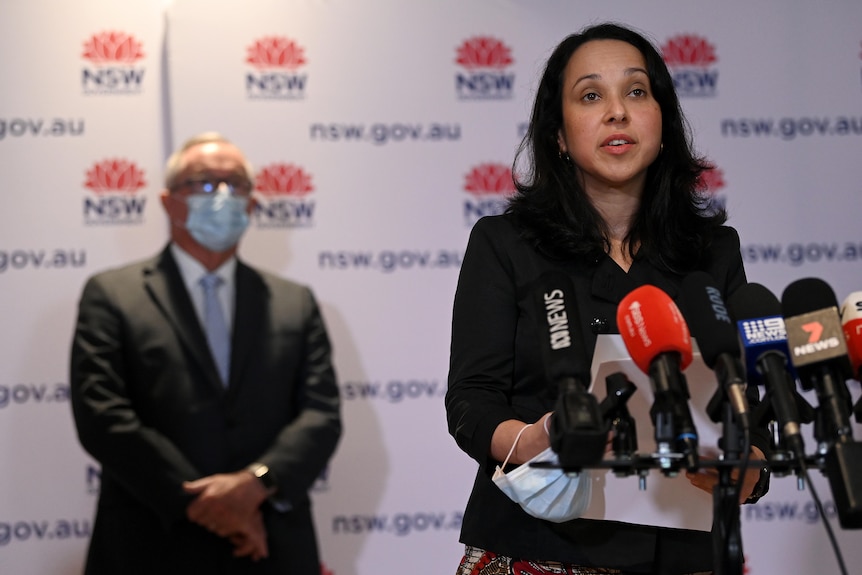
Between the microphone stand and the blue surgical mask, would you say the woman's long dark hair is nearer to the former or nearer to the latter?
the microphone stand

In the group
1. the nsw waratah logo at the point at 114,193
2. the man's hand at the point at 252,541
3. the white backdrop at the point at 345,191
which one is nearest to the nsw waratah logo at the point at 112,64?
the white backdrop at the point at 345,191

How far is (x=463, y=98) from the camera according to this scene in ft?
14.3

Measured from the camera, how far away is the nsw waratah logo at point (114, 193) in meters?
4.20

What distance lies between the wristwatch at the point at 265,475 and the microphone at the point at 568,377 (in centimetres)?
219

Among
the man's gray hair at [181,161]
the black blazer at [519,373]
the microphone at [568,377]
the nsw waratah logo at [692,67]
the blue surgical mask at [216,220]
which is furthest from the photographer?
the nsw waratah logo at [692,67]

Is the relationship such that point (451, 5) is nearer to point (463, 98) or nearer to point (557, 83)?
point (463, 98)

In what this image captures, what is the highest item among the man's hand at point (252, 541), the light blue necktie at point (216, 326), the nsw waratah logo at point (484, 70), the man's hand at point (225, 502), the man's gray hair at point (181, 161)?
the nsw waratah logo at point (484, 70)

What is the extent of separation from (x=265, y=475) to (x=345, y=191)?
1290 millimetres

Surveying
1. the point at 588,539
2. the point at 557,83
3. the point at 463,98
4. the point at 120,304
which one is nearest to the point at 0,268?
the point at 120,304

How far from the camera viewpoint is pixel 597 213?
2.03 metres

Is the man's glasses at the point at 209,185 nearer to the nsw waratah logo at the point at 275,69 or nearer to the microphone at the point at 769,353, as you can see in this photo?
the nsw waratah logo at the point at 275,69

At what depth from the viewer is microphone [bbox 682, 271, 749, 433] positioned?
4.19 ft

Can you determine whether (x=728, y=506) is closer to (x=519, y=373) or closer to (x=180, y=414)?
(x=519, y=373)

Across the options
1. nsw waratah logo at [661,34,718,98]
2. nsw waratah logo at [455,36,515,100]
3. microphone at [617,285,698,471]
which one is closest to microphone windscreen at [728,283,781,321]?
microphone at [617,285,698,471]
